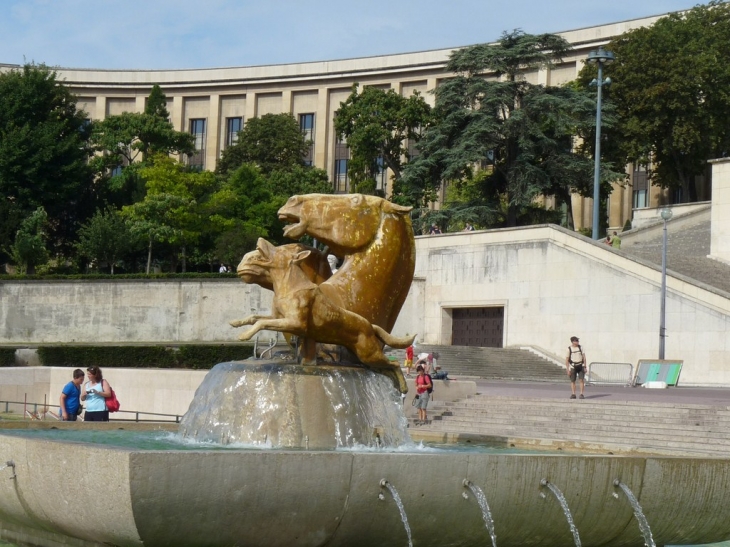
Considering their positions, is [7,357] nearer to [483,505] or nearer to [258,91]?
[483,505]

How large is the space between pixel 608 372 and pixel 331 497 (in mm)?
28442

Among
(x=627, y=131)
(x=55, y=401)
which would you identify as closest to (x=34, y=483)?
(x=55, y=401)

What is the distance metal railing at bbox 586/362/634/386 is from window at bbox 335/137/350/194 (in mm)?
39924

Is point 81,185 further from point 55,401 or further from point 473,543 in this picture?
point 473,543

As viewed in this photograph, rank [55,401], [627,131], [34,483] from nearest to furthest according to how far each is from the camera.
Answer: [34,483], [55,401], [627,131]

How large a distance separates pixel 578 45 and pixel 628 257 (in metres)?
31.0

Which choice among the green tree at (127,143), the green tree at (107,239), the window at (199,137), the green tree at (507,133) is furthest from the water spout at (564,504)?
the window at (199,137)

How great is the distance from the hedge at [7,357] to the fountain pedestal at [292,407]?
27.8 meters

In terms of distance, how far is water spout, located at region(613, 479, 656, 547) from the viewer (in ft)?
31.3

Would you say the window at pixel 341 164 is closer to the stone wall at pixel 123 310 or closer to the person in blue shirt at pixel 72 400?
the stone wall at pixel 123 310

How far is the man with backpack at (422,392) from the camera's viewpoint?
72.6ft

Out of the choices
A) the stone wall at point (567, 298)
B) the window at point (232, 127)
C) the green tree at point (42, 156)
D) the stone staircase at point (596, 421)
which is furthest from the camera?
the window at point (232, 127)

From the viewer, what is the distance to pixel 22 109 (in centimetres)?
5656

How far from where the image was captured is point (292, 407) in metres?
11.9
